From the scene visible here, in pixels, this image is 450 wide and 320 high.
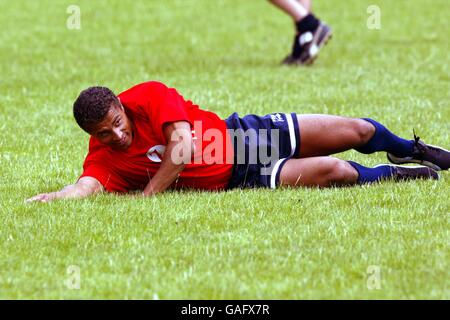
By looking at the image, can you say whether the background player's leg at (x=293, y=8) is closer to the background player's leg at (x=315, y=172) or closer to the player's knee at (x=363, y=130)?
the player's knee at (x=363, y=130)

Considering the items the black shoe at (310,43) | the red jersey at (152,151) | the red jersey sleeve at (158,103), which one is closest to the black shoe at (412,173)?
the red jersey at (152,151)

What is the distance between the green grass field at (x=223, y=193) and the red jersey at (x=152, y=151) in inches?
8.8

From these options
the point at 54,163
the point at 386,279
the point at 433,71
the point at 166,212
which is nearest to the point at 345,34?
the point at 433,71

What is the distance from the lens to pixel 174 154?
21.9 ft

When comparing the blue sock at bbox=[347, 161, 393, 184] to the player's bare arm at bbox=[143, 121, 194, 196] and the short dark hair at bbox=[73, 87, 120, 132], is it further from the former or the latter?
the short dark hair at bbox=[73, 87, 120, 132]

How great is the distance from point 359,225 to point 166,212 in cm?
117

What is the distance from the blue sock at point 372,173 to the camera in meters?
7.11

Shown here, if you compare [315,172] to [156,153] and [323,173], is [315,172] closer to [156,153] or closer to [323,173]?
[323,173]

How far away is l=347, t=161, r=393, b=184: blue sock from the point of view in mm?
7113

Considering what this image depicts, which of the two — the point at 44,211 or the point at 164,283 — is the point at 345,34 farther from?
the point at 164,283

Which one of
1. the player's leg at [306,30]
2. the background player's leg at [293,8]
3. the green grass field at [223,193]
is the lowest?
the green grass field at [223,193]

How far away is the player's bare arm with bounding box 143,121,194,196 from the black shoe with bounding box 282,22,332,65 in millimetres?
5900

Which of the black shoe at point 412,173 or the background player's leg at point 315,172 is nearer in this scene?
the background player's leg at point 315,172

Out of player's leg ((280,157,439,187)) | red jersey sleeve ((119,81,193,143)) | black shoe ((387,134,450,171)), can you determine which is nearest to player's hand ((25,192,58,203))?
red jersey sleeve ((119,81,193,143))
